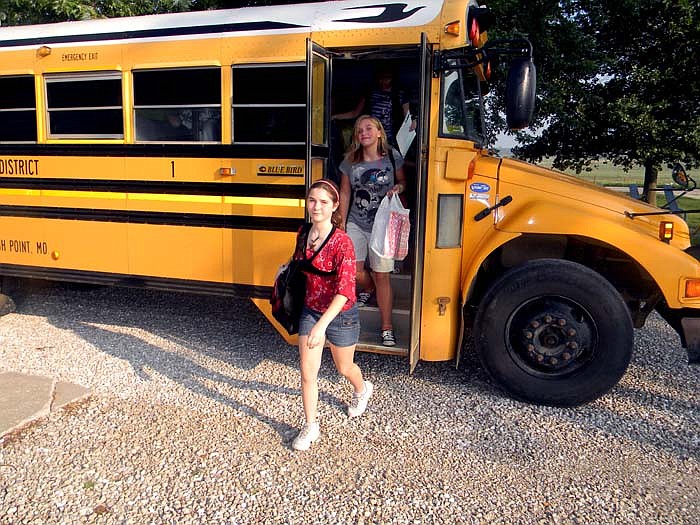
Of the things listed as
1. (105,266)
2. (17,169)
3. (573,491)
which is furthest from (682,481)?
(17,169)

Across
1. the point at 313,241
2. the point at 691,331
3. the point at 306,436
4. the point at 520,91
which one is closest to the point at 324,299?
the point at 313,241

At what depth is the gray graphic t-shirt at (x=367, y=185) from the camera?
4246 mm

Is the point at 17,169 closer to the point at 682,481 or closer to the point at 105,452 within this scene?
the point at 105,452

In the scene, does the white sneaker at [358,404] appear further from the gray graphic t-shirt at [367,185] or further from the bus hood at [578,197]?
the bus hood at [578,197]

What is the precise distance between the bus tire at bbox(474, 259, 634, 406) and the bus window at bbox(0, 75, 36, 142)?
3795mm

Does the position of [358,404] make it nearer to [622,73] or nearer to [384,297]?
[384,297]

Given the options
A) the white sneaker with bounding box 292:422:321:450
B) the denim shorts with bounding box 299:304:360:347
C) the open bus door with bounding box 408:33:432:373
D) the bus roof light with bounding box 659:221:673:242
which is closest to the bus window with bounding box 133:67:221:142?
the open bus door with bounding box 408:33:432:373

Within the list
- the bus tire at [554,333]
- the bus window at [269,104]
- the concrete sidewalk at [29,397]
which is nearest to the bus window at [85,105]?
the bus window at [269,104]

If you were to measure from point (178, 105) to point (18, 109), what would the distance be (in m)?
1.53

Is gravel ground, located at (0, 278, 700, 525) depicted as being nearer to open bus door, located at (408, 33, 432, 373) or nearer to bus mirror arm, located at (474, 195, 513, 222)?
open bus door, located at (408, 33, 432, 373)

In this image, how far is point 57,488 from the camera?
2957 mm

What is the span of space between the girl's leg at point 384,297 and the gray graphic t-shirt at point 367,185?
42 cm

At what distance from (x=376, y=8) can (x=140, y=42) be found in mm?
1742

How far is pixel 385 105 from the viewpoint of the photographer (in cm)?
483
